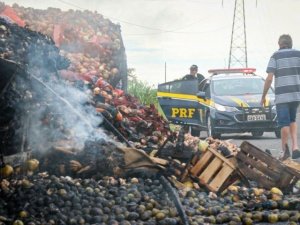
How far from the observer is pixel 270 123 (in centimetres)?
1656

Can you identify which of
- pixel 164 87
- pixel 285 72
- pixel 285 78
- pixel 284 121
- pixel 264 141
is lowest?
pixel 264 141

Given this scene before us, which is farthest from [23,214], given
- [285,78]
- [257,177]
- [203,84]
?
[203,84]

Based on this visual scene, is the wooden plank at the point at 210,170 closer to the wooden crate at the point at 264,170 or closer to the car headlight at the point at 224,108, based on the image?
the wooden crate at the point at 264,170

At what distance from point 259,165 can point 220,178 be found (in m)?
0.80

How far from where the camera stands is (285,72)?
37.0ft

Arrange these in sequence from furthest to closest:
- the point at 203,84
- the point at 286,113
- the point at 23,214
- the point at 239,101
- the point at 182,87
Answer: the point at 203,84
the point at 182,87
the point at 239,101
the point at 286,113
the point at 23,214

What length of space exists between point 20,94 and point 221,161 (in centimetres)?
307

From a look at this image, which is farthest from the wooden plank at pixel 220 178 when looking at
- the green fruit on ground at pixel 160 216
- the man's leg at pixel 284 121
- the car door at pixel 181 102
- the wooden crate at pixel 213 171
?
the car door at pixel 181 102

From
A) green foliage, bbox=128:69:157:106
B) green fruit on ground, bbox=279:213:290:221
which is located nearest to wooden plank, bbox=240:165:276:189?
green fruit on ground, bbox=279:213:290:221

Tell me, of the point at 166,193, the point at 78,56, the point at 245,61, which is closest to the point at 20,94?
the point at 166,193

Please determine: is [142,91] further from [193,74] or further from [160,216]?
[160,216]

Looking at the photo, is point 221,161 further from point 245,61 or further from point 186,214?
point 245,61

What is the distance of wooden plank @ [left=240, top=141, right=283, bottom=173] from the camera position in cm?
845

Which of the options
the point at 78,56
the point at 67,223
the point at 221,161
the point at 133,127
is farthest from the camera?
the point at 78,56
